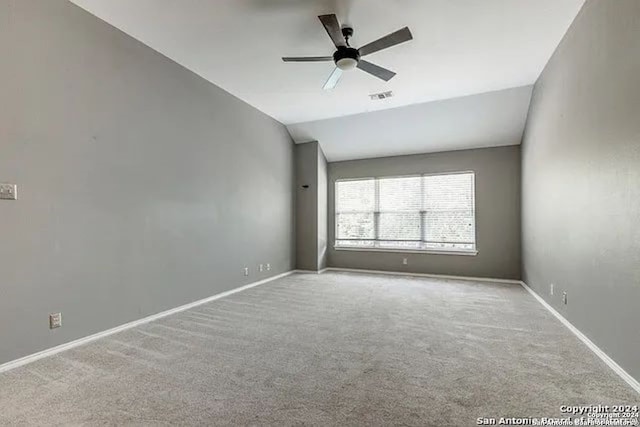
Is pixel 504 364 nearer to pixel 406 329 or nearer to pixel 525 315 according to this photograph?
pixel 406 329

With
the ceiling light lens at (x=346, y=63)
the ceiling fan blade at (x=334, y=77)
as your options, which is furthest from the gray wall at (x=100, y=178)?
the ceiling light lens at (x=346, y=63)

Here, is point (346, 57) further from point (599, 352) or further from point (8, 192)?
point (599, 352)

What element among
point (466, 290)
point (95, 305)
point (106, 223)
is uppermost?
point (106, 223)

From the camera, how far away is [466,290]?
15.5 feet

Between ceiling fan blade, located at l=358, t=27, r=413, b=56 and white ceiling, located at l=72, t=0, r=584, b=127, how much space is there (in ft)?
1.05

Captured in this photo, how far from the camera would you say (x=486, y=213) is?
5621 millimetres

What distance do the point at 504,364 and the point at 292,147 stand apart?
531cm

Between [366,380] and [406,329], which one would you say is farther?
[406,329]

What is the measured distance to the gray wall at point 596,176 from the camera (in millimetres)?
2018

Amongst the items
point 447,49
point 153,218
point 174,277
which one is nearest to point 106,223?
point 153,218

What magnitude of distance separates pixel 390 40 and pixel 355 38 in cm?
66

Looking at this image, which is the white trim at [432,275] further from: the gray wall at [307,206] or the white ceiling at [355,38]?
the white ceiling at [355,38]

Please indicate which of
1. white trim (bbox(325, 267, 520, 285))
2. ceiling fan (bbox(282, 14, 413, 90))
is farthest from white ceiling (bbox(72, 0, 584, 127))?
white trim (bbox(325, 267, 520, 285))

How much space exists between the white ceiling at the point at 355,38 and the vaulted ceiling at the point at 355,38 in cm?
1
